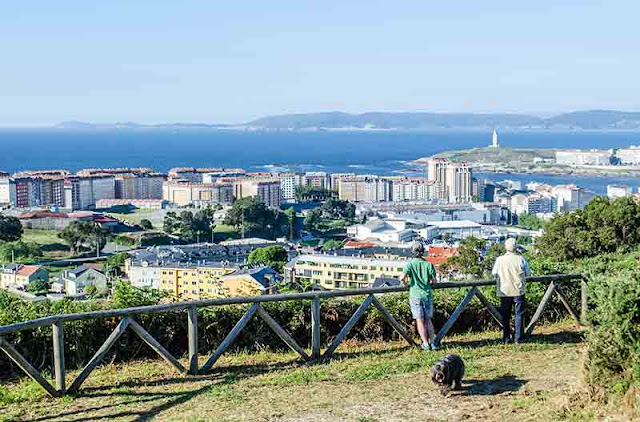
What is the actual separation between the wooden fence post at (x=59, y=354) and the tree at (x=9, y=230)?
137ft

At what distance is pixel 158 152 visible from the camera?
14912 cm

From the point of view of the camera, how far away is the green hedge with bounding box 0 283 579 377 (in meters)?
5.11

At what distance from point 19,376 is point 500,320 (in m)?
3.11

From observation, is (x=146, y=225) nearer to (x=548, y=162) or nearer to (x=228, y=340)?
(x=228, y=340)

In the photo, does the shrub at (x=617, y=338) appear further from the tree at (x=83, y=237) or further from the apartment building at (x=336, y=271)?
the tree at (x=83, y=237)

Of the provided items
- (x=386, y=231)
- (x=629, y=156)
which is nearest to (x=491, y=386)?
(x=386, y=231)

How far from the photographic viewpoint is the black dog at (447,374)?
14.5ft

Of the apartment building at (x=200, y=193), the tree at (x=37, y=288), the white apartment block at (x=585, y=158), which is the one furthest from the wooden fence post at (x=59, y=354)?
the white apartment block at (x=585, y=158)

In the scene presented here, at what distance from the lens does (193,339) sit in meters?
5.03

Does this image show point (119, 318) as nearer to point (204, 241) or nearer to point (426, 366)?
point (426, 366)

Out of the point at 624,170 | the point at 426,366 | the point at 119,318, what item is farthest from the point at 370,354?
the point at 624,170

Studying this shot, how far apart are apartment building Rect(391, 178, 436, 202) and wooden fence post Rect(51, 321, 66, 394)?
7623 centimetres

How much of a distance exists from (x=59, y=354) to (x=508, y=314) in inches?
113

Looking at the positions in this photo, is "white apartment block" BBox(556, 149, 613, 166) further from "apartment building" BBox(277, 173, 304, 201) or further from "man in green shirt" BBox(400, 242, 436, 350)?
"man in green shirt" BBox(400, 242, 436, 350)
